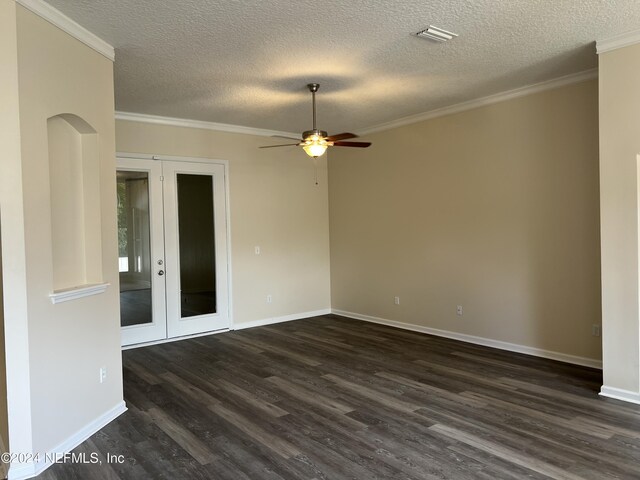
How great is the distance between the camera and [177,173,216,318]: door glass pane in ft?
20.5

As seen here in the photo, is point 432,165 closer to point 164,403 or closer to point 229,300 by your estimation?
point 229,300

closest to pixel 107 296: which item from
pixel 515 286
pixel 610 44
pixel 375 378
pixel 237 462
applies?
pixel 237 462

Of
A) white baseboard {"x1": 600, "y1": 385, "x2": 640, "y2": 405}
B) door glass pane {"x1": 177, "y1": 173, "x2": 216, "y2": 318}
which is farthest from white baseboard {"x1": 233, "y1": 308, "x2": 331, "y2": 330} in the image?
white baseboard {"x1": 600, "y1": 385, "x2": 640, "y2": 405}

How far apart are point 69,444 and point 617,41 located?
5.13 meters

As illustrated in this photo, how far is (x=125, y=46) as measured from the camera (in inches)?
145

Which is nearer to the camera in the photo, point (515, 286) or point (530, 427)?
point (530, 427)

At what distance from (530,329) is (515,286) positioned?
1.63 feet

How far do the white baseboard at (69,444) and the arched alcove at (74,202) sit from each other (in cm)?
103

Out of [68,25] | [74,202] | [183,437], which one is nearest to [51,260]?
[74,202]

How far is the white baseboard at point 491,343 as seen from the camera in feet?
15.3

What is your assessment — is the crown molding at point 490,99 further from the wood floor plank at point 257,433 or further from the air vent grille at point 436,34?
the wood floor plank at point 257,433

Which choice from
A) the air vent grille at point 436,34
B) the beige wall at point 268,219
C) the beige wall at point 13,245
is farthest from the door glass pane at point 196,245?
the air vent grille at point 436,34

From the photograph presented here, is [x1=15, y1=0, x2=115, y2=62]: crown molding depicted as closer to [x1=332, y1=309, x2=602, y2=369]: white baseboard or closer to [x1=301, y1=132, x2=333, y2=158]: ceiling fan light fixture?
[x1=301, y1=132, x2=333, y2=158]: ceiling fan light fixture

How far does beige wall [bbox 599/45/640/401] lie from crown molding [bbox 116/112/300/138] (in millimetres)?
3856
